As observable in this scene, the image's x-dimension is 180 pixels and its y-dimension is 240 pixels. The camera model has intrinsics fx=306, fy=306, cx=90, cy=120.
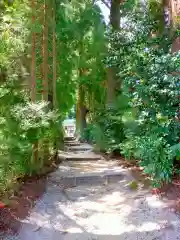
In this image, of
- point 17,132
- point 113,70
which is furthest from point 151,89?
point 113,70

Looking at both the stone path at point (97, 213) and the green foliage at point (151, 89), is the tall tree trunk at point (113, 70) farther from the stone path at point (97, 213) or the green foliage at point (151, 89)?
the stone path at point (97, 213)

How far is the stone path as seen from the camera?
15.2ft

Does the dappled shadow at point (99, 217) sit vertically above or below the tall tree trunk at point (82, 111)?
below

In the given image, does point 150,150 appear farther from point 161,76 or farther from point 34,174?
point 34,174

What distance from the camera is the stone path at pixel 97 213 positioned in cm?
463

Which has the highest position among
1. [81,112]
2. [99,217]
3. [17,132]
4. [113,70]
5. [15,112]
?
[113,70]

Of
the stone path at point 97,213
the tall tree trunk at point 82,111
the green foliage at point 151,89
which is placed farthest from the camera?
the tall tree trunk at point 82,111

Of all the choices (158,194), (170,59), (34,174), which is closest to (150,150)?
(158,194)

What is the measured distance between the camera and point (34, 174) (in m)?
7.17

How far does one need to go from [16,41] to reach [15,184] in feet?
8.86

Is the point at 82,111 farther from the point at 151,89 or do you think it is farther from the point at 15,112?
the point at 15,112

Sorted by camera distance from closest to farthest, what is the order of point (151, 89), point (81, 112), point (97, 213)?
point (97, 213) < point (151, 89) < point (81, 112)

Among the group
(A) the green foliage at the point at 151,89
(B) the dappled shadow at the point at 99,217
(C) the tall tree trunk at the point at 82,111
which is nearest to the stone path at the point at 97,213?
(B) the dappled shadow at the point at 99,217

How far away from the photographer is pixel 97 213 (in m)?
5.57
